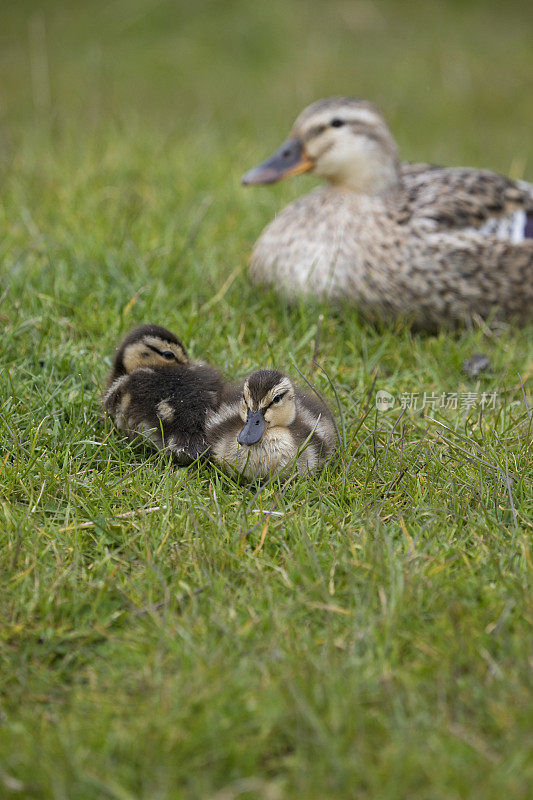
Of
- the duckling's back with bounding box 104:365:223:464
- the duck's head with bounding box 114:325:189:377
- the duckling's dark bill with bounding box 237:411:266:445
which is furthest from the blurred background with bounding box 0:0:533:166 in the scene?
the duckling's dark bill with bounding box 237:411:266:445

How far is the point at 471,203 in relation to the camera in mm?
4453

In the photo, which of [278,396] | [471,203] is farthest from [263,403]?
[471,203]

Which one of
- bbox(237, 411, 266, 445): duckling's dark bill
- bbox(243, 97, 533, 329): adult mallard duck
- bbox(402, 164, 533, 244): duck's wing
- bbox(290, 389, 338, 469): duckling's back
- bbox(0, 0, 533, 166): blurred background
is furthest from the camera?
bbox(0, 0, 533, 166): blurred background

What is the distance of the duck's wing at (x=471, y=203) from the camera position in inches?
174

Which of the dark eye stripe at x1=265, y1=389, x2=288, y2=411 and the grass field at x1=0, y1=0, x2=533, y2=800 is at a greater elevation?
the dark eye stripe at x1=265, y1=389, x2=288, y2=411

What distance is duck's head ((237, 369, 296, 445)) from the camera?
2811 mm

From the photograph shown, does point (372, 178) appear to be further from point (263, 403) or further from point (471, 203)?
point (263, 403)

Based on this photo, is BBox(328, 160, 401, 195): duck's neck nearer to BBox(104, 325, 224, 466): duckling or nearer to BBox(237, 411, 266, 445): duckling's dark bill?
BBox(104, 325, 224, 466): duckling

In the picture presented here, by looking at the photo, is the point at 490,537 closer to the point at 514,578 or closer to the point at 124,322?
the point at 514,578

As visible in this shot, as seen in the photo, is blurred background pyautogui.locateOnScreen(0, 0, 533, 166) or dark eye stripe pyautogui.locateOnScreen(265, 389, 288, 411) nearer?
dark eye stripe pyautogui.locateOnScreen(265, 389, 288, 411)

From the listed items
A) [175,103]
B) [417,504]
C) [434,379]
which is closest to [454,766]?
[417,504]

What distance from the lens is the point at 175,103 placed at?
7.80 meters

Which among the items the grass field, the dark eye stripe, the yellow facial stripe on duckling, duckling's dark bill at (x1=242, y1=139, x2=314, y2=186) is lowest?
the grass field

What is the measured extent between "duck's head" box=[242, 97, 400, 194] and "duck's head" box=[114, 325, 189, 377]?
1619mm
